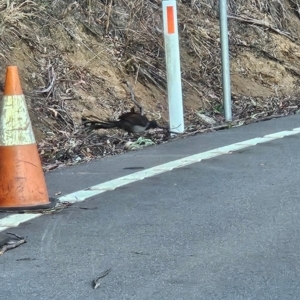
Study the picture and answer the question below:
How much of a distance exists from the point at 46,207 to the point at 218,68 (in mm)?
7964

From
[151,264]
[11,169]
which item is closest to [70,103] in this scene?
[11,169]

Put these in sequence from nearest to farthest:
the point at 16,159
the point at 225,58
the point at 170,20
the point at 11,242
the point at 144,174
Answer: the point at 11,242, the point at 16,159, the point at 144,174, the point at 170,20, the point at 225,58

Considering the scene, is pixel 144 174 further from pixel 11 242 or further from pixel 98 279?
pixel 98 279

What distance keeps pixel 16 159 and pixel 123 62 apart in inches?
247

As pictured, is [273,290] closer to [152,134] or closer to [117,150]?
[117,150]

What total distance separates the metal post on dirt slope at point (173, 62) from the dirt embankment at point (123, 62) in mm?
327

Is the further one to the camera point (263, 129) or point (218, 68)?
point (218, 68)

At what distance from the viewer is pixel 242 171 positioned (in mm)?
7789

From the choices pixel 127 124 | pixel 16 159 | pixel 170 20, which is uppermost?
pixel 170 20

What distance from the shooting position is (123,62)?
1245 centimetres

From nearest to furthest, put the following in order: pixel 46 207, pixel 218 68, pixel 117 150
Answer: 1. pixel 46 207
2. pixel 117 150
3. pixel 218 68

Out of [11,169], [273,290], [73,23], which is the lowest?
[273,290]

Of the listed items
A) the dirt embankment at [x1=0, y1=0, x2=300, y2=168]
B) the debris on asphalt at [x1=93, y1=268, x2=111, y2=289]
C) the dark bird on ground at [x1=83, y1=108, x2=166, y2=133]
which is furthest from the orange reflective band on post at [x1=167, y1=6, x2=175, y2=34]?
the debris on asphalt at [x1=93, y1=268, x2=111, y2=289]

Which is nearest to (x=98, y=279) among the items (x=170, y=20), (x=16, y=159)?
(x=16, y=159)
